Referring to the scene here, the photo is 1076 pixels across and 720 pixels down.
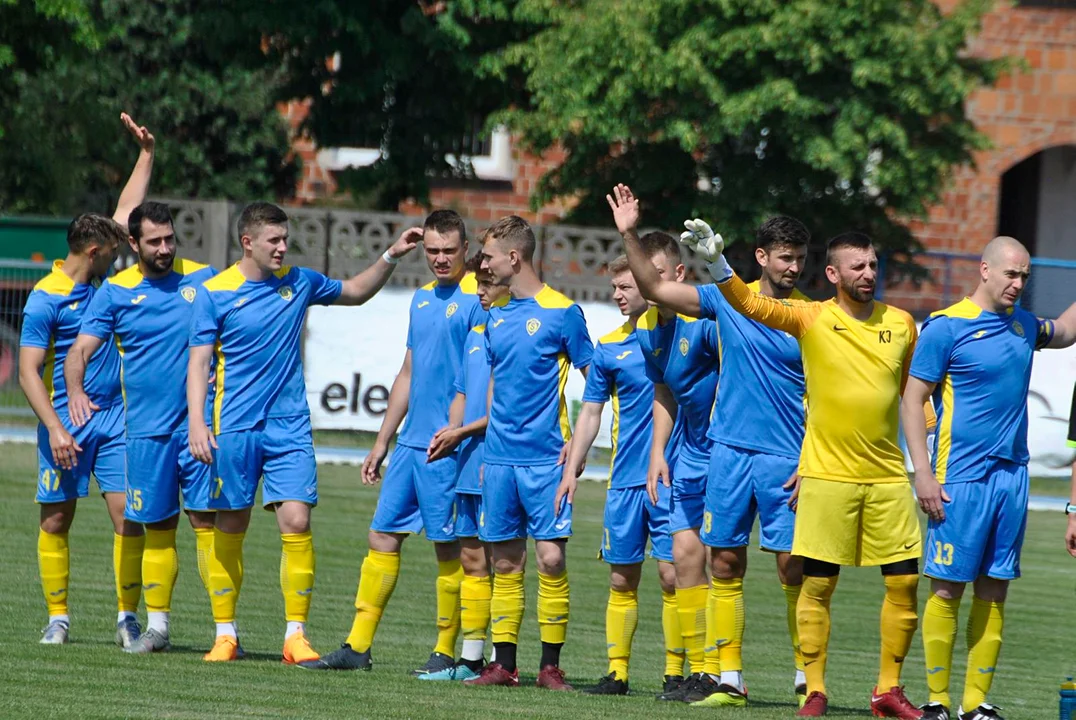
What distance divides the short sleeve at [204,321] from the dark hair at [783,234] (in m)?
2.75

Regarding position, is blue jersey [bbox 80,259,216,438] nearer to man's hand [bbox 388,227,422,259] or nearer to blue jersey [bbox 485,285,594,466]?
man's hand [bbox 388,227,422,259]

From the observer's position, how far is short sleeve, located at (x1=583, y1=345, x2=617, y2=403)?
8.77m

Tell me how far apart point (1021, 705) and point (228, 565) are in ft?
13.3

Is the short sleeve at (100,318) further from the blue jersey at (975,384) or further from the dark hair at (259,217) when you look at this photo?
the blue jersey at (975,384)

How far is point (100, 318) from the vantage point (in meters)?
9.15

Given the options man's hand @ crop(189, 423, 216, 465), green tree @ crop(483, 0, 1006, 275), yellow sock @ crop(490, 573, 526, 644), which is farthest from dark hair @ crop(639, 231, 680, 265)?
green tree @ crop(483, 0, 1006, 275)

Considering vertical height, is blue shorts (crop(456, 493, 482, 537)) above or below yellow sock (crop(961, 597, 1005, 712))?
above

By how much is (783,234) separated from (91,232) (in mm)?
3708

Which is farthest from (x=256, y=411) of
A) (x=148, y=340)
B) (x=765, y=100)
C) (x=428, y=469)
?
(x=765, y=100)

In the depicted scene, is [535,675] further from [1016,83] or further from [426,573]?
[1016,83]

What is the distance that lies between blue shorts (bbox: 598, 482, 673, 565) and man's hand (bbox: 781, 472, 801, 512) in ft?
1.99

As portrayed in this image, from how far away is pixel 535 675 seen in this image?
920 cm

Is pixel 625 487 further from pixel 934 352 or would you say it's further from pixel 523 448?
pixel 934 352

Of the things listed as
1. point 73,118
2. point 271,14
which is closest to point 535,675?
point 271,14
